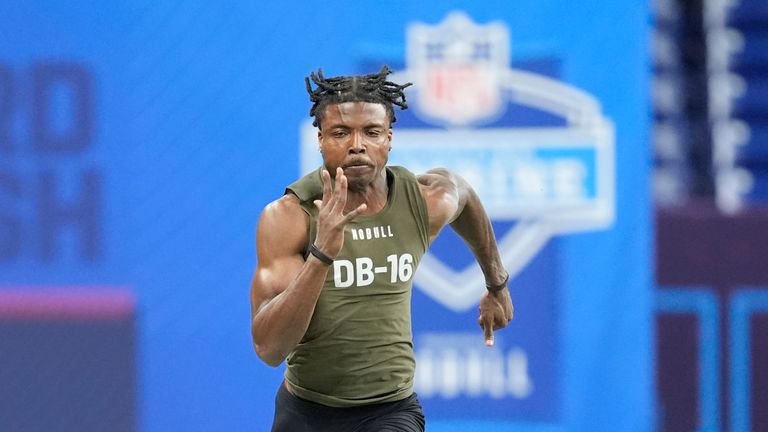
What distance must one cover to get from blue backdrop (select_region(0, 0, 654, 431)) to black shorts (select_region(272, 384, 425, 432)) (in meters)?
2.12

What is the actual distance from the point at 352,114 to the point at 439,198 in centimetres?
51

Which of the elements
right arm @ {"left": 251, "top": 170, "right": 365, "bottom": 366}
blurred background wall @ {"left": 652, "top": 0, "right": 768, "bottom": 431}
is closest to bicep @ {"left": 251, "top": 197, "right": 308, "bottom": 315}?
right arm @ {"left": 251, "top": 170, "right": 365, "bottom": 366}

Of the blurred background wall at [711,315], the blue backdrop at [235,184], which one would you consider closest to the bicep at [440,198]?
the blue backdrop at [235,184]

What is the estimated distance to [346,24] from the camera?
6074 millimetres

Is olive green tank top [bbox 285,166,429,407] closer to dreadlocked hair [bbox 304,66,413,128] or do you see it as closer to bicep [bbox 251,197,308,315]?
bicep [bbox 251,197,308,315]

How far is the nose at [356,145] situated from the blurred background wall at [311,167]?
2331 mm

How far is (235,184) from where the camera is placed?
241 inches

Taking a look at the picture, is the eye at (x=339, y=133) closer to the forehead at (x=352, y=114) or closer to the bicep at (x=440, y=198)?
the forehead at (x=352, y=114)

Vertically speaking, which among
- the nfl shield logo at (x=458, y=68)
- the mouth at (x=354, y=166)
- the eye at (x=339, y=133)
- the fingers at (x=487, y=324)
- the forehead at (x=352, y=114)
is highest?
the nfl shield logo at (x=458, y=68)

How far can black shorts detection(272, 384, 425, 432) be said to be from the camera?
388cm

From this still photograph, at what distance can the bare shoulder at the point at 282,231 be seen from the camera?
371cm

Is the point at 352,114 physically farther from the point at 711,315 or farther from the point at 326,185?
the point at 711,315

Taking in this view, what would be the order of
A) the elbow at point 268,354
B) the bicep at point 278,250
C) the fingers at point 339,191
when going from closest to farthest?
1. the fingers at point 339,191
2. the elbow at point 268,354
3. the bicep at point 278,250

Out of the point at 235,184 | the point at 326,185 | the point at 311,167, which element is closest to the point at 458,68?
the point at 311,167
